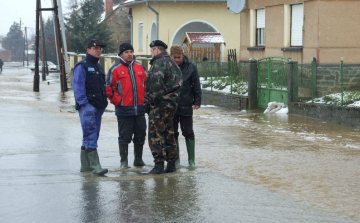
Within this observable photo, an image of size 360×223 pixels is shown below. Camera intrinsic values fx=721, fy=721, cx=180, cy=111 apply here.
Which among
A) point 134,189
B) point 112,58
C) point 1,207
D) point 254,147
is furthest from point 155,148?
point 112,58

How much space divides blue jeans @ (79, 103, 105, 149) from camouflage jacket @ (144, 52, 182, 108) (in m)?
0.69

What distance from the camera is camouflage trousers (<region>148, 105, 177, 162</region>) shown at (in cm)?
896

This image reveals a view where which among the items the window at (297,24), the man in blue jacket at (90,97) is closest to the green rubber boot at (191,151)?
the man in blue jacket at (90,97)

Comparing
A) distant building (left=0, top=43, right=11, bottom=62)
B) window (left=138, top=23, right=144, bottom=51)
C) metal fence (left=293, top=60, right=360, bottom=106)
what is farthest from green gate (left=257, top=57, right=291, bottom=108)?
distant building (left=0, top=43, right=11, bottom=62)

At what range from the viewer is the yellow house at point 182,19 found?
39812 millimetres

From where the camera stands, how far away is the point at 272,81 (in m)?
20.2

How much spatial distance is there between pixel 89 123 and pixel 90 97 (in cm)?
33

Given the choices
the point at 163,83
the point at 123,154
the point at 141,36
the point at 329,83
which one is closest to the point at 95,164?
the point at 123,154

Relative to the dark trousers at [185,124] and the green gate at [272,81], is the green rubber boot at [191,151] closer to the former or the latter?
the dark trousers at [185,124]

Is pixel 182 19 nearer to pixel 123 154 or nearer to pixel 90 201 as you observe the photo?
pixel 123 154

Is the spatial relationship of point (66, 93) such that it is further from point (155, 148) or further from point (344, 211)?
point (344, 211)

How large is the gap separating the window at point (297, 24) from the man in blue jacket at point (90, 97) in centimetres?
1442

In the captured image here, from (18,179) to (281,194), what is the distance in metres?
3.16

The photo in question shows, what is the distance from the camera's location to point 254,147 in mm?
11945
